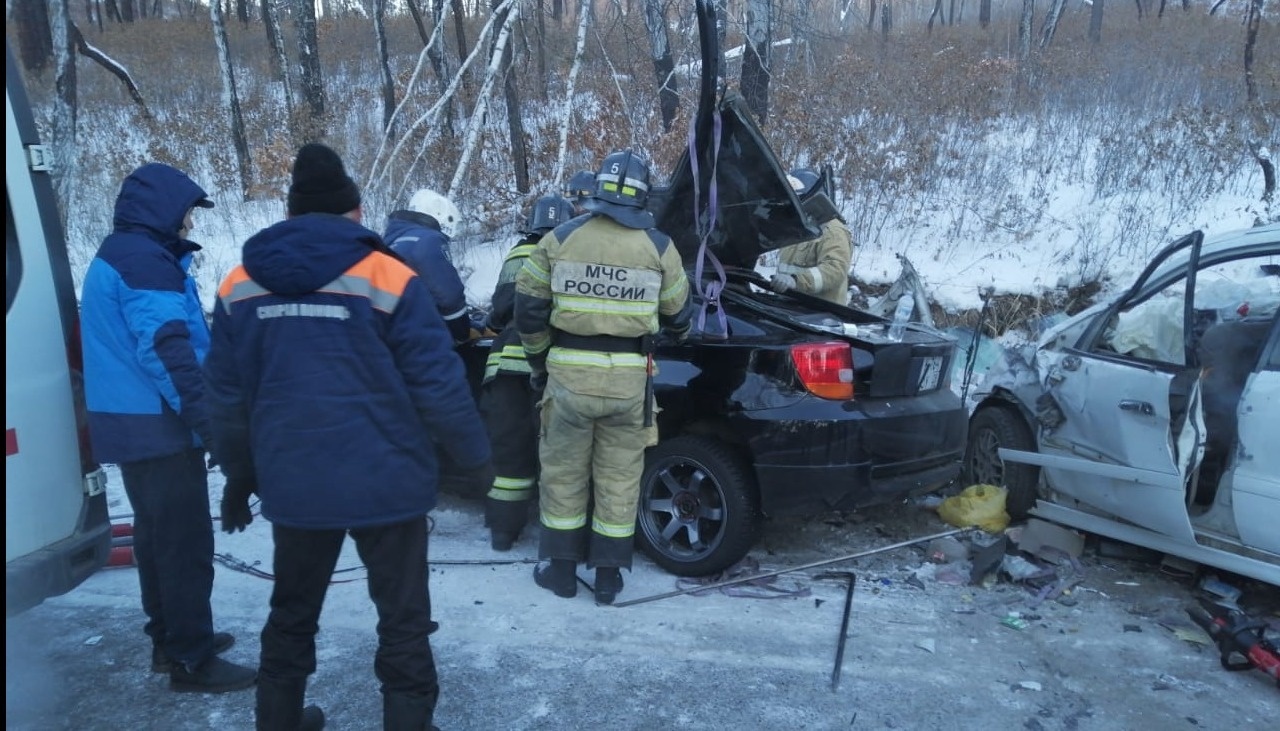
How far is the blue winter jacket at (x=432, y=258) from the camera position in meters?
4.48

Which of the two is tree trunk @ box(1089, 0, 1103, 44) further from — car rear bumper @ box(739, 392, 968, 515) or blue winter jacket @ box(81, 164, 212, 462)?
blue winter jacket @ box(81, 164, 212, 462)

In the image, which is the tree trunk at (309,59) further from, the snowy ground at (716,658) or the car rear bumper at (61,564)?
the car rear bumper at (61,564)

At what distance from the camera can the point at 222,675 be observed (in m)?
3.29

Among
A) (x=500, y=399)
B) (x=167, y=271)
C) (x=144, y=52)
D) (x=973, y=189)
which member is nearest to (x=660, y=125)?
(x=973, y=189)

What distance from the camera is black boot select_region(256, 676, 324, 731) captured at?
8.78 feet

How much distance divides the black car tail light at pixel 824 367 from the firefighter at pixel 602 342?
56 cm

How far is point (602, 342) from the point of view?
12.5ft

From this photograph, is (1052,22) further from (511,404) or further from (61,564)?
(61,564)

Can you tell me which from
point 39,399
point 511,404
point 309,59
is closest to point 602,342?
point 511,404

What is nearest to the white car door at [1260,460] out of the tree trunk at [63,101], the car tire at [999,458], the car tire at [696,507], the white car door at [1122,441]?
the white car door at [1122,441]

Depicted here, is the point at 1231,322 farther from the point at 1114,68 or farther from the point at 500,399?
the point at 1114,68

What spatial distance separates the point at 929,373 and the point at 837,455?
2.52ft

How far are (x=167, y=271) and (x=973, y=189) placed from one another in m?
9.10

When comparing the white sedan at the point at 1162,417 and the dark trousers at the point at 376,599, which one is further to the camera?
the white sedan at the point at 1162,417
